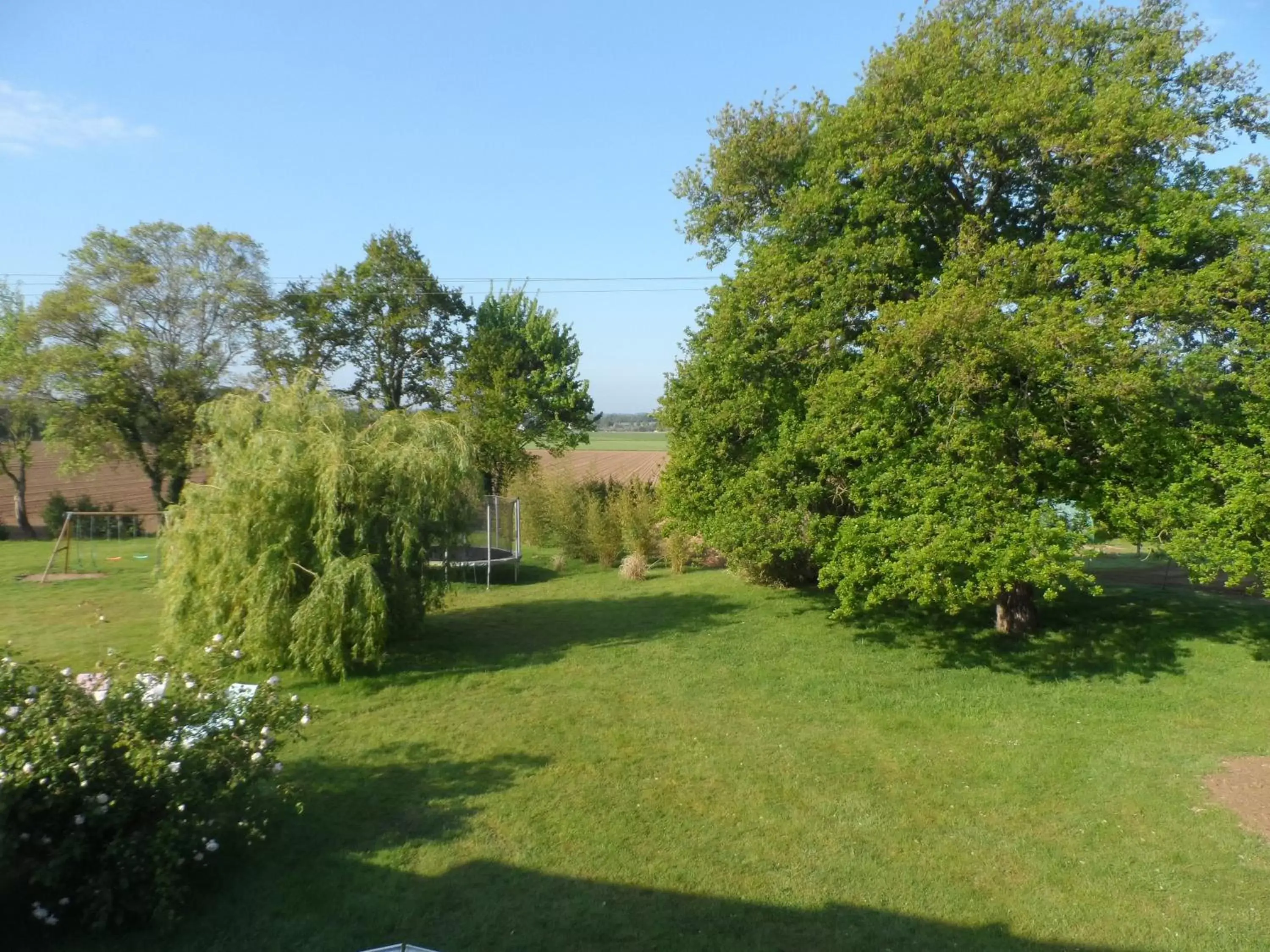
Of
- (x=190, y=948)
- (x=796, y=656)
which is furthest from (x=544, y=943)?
(x=796, y=656)

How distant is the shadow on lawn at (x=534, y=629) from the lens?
12.2 metres

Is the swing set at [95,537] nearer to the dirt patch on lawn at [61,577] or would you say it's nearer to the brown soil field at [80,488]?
the dirt patch on lawn at [61,577]

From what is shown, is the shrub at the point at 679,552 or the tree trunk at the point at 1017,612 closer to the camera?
the tree trunk at the point at 1017,612

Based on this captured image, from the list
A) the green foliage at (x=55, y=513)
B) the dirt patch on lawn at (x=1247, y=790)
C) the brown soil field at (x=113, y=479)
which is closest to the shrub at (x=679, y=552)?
the brown soil field at (x=113, y=479)

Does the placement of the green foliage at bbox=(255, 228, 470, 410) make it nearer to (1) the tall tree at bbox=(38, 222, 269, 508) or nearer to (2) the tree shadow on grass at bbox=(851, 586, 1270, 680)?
(1) the tall tree at bbox=(38, 222, 269, 508)

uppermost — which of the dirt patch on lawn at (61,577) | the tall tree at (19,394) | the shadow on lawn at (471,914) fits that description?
the tall tree at (19,394)

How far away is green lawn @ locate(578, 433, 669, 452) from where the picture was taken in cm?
8444

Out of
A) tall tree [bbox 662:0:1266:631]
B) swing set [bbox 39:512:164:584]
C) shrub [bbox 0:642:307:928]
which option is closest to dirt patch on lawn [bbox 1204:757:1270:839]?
tall tree [bbox 662:0:1266:631]

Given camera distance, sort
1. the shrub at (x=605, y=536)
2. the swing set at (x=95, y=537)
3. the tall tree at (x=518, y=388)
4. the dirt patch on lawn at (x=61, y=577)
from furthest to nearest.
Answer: the tall tree at (x=518, y=388), the shrub at (x=605, y=536), the swing set at (x=95, y=537), the dirt patch on lawn at (x=61, y=577)

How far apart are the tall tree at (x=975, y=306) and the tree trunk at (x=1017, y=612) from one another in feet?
0.19

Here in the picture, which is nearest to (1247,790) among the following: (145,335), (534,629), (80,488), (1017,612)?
(1017,612)

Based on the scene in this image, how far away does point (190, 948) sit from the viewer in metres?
5.25

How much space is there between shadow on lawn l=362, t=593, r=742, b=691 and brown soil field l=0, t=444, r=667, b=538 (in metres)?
10.1

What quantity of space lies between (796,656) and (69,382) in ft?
69.0
